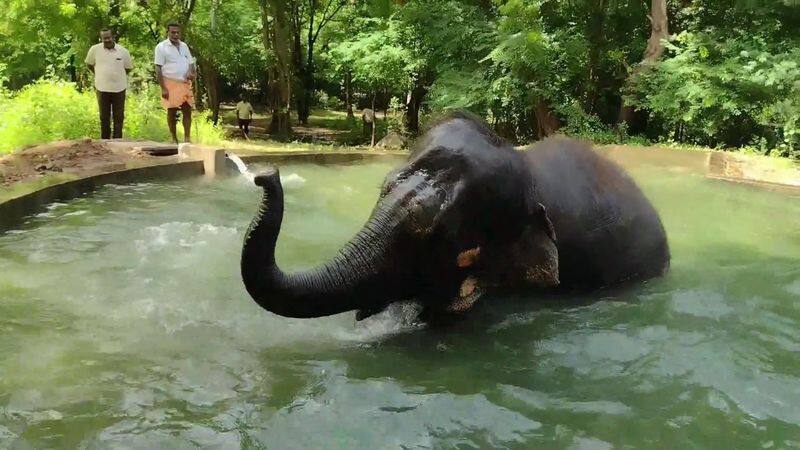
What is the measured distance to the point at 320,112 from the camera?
3991cm

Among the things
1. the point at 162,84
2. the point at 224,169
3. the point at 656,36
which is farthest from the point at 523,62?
the point at 224,169

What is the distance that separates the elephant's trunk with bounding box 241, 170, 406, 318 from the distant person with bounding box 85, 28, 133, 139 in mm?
8461

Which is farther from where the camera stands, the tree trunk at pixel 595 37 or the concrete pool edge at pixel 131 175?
the tree trunk at pixel 595 37

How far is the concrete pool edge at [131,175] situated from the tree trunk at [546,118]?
325 inches

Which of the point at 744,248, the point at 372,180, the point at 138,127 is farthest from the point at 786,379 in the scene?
the point at 138,127

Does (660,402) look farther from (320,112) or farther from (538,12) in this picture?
(320,112)

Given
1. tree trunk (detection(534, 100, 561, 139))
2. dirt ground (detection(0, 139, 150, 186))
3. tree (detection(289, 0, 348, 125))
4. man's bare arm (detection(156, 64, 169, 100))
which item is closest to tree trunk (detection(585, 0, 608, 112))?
tree trunk (detection(534, 100, 561, 139))

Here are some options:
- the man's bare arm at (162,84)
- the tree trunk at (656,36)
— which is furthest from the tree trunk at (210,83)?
the man's bare arm at (162,84)

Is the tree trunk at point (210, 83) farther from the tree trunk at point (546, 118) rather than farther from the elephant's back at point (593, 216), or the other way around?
the elephant's back at point (593, 216)

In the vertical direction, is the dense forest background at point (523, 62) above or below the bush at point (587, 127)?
above

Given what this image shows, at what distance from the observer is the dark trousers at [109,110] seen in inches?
445

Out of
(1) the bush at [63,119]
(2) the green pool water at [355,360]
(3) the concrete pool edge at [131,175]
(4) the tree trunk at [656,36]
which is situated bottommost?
(2) the green pool water at [355,360]

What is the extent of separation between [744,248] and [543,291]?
130 inches

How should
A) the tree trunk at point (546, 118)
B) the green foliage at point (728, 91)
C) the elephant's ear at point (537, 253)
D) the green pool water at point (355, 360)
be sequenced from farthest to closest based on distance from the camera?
the tree trunk at point (546, 118)
the green foliage at point (728, 91)
the elephant's ear at point (537, 253)
the green pool water at point (355, 360)
